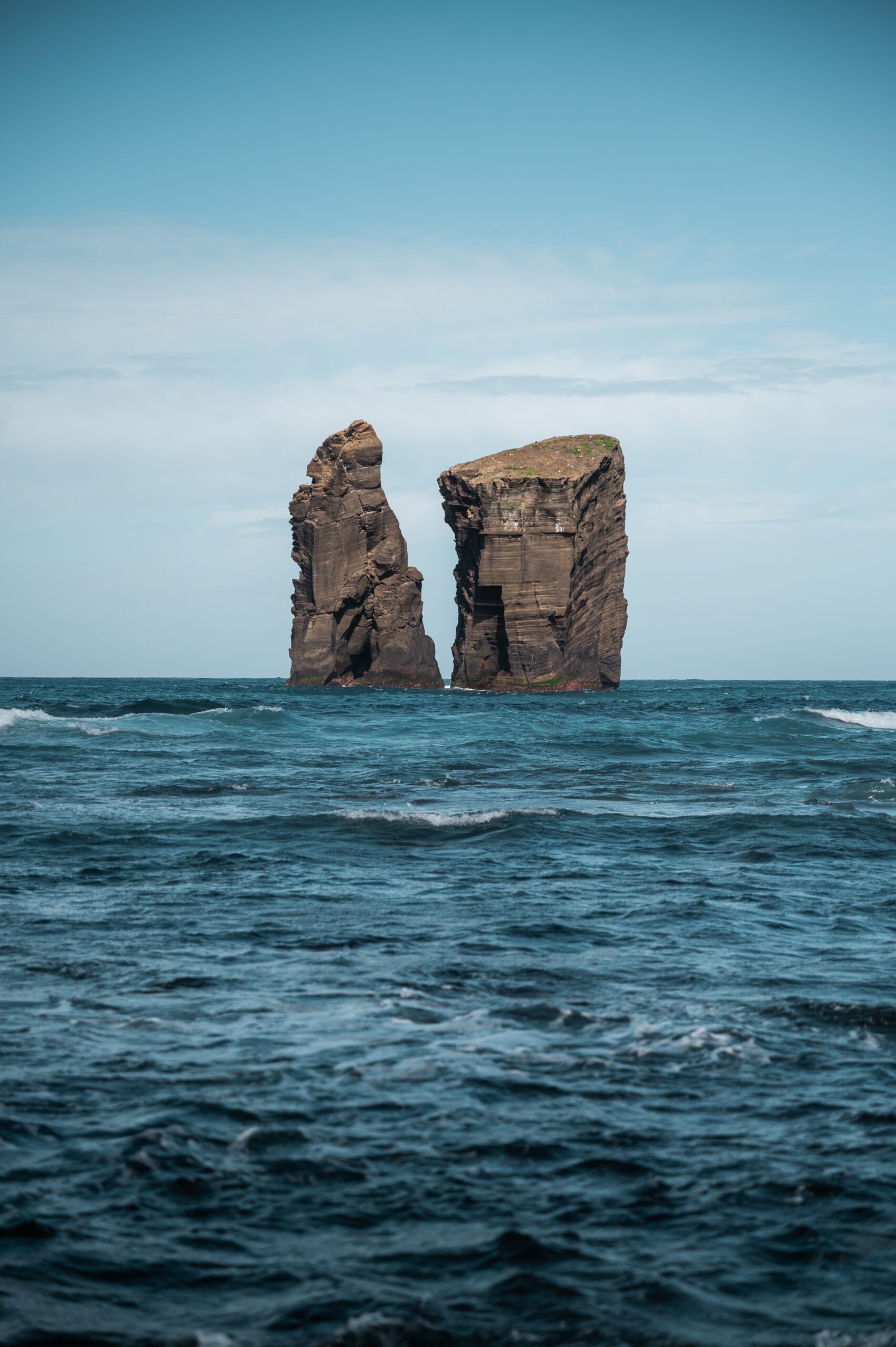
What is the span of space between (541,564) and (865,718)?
126 feet

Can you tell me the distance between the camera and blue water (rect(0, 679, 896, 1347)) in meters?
4.30

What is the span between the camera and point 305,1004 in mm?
7801

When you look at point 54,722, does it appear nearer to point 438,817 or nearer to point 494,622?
point 438,817

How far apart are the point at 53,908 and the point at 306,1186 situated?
6689 mm

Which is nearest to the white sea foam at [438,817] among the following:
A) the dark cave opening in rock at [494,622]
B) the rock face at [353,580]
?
the dark cave opening in rock at [494,622]

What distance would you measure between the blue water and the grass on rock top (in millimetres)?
71478

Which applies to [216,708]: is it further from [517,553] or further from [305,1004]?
[305,1004]

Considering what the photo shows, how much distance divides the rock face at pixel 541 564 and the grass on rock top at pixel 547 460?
0.13 meters

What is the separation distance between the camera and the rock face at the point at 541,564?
8388cm

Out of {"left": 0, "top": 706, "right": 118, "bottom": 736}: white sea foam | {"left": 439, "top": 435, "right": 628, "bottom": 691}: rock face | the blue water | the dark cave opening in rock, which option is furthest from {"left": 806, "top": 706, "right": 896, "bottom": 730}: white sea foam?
the dark cave opening in rock

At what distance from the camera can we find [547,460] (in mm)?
88125

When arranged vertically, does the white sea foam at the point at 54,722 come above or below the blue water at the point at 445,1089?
above

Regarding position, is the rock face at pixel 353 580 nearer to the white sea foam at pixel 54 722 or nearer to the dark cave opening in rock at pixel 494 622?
the dark cave opening in rock at pixel 494 622

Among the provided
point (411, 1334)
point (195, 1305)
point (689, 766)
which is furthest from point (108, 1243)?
point (689, 766)
